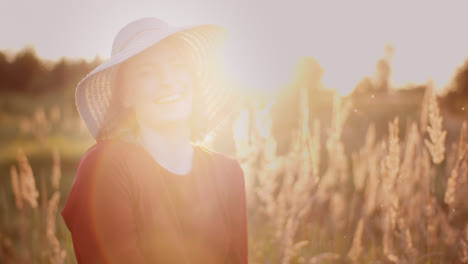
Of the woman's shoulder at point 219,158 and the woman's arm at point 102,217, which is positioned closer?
the woman's arm at point 102,217

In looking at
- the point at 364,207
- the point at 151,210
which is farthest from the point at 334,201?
the point at 151,210

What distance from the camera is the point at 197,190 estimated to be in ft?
4.89

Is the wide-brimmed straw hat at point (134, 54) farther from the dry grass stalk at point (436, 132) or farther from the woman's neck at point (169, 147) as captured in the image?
the dry grass stalk at point (436, 132)

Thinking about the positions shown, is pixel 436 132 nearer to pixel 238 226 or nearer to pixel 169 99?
pixel 238 226

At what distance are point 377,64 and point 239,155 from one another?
1920 mm

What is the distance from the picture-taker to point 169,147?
1.48 meters

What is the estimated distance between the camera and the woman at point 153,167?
121 cm

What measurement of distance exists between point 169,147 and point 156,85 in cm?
25

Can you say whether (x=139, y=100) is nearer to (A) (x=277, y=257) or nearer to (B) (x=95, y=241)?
(B) (x=95, y=241)

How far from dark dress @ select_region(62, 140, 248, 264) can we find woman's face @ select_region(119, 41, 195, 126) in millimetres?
153

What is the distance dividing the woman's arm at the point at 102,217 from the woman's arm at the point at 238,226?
1.46 ft

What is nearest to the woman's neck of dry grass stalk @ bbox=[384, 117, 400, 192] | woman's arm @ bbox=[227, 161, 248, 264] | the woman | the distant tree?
the woman

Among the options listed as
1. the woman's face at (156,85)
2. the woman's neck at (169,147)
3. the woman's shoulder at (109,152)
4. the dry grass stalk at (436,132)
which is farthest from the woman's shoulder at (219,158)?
the dry grass stalk at (436,132)

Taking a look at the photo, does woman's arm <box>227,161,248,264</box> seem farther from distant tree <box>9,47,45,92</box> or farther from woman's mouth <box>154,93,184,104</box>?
distant tree <box>9,47,45,92</box>
